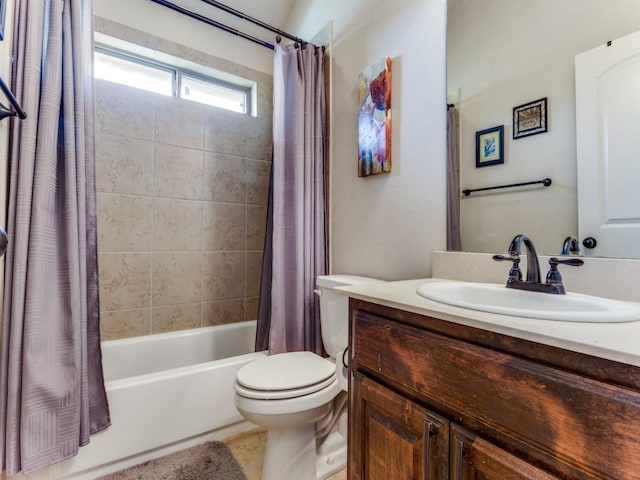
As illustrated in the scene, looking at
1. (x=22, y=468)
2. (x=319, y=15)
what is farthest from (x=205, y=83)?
(x=22, y=468)

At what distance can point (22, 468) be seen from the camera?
1.06 metres

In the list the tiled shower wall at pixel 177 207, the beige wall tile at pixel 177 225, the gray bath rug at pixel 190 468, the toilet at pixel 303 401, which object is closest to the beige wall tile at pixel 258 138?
the tiled shower wall at pixel 177 207

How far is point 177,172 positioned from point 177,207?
0.22 m

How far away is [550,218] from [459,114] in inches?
20.8

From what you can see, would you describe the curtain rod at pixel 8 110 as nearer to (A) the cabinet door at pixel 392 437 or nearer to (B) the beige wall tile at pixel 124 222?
(B) the beige wall tile at pixel 124 222

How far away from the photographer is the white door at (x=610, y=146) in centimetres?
83

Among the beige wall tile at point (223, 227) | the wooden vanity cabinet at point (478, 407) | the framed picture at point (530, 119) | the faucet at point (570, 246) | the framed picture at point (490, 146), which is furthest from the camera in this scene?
the beige wall tile at point (223, 227)

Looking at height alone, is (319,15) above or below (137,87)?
above

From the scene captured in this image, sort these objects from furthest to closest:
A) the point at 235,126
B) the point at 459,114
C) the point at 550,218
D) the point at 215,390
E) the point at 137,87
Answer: the point at 235,126
the point at 137,87
the point at 215,390
the point at 459,114
the point at 550,218

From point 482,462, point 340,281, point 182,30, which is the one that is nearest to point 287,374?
point 340,281

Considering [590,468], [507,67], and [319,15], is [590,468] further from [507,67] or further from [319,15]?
[319,15]

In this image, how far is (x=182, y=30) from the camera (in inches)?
76.8

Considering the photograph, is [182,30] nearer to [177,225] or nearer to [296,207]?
[177,225]

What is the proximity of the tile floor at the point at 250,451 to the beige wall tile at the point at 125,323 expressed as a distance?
32.8 inches
